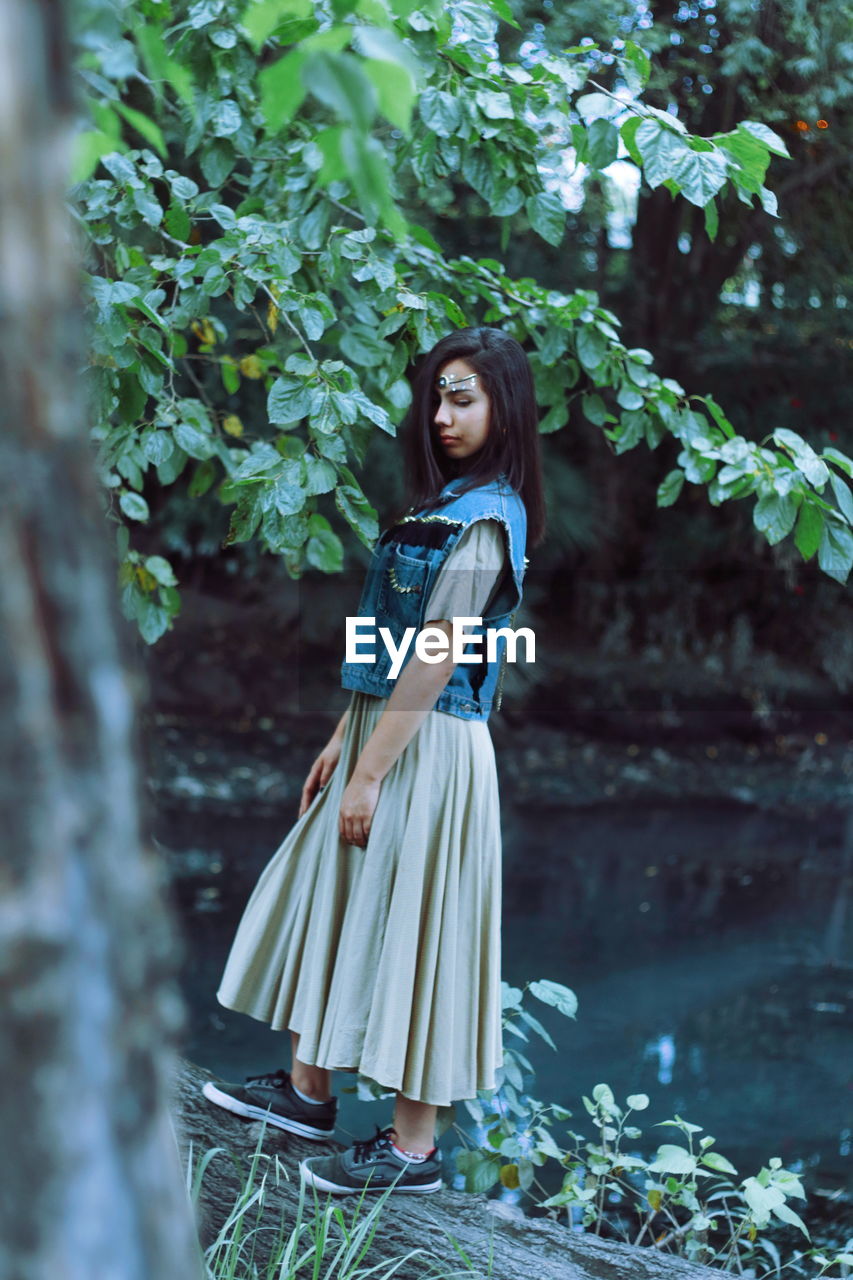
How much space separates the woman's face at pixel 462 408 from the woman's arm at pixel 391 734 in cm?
36

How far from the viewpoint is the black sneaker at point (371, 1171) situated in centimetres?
206

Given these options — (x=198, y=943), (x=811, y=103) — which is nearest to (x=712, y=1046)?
(x=198, y=943)

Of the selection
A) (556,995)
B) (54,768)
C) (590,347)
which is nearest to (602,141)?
(590,347)

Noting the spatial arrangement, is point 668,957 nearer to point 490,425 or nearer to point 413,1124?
point 413,1124

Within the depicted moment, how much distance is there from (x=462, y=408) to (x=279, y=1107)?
129 cm

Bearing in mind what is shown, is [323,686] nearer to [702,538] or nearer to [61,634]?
[702,538]

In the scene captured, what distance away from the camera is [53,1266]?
636 millimetres

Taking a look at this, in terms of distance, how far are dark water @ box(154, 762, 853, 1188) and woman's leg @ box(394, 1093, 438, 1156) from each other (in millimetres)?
1451

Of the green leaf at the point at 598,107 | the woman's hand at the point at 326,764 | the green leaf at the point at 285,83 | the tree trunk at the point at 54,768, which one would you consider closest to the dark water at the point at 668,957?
the woman's hand at the point at 326,764

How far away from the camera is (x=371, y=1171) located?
6.80 feet

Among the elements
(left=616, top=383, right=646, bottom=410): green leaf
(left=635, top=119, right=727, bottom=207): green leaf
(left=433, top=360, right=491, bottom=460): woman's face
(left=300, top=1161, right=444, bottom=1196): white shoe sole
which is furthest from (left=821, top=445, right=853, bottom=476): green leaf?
(left=300, top=1161, right=444, bottom=1196): white shoe sole

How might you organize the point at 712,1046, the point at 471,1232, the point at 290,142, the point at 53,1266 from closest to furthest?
the point at 53,1266 < the point at 471,1232 < the point at 290,142 < the point at 712,1046

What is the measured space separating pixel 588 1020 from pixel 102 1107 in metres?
4.03

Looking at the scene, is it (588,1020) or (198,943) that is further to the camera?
(198,943)
